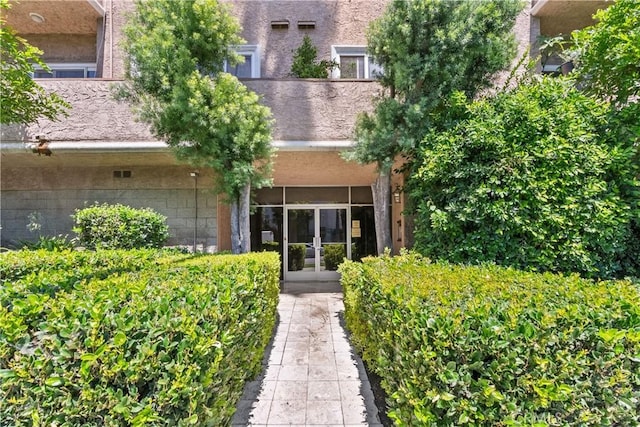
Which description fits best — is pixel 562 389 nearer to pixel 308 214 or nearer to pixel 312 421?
pixel 312 421

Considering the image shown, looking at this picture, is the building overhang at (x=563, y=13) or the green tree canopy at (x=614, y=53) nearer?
the green tree canopy at (x=614, y=53)

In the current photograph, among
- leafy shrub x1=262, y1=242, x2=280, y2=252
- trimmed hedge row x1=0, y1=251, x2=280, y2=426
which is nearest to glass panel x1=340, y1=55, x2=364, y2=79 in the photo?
leafy shrub x1=262, y1=242, x2=280, y2=252

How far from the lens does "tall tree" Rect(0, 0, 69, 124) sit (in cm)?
550

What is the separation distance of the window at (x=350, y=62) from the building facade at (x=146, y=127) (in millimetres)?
28

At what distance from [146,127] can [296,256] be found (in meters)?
6.05

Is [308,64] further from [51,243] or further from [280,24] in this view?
[51,243]

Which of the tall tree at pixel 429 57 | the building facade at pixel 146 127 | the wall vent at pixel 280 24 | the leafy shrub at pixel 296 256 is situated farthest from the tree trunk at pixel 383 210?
the wall vent at pixel 280 24

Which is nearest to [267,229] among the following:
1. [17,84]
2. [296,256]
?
[296,256]

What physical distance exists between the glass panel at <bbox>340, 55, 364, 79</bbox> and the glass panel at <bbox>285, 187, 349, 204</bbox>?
381cm

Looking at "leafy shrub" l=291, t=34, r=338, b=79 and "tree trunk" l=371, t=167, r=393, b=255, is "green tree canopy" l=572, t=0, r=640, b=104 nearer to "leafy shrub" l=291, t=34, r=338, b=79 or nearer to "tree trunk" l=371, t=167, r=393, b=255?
"tree trunk" l=371, t=167, r=393, b=255

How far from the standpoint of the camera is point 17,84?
569cm

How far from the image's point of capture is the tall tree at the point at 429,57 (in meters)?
5.31

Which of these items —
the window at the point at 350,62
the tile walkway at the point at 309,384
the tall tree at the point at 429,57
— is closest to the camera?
the tile walkway at the point at 309,384

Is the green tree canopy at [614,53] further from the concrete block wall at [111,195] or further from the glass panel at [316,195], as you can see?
the concrete block wall at [111,195]
